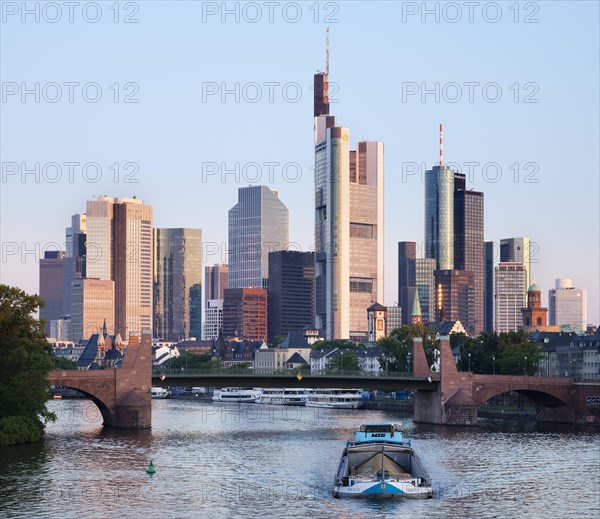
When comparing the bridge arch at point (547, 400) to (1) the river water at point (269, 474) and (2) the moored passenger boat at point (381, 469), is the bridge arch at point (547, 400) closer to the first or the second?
(1) the river water at point (269, 474)

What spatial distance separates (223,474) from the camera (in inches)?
4373

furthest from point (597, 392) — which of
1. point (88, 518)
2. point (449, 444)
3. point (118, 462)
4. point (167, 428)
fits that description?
point (88, 518)

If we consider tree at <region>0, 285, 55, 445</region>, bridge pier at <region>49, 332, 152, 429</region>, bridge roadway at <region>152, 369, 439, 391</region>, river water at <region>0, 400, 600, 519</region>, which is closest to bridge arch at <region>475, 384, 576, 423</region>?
bridge roadway at <region>152, 369, 439, 391</region>

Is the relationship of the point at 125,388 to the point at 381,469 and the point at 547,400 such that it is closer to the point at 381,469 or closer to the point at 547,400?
the point at 547,400

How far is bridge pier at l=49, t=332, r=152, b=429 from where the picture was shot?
536 ft

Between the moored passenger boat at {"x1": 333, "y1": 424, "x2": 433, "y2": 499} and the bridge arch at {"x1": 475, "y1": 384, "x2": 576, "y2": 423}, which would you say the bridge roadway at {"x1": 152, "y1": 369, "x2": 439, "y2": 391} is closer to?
the bridge arch at {"x1": 475, "y1": 384, "x2": 576, "y2": 423}

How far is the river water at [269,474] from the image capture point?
90438 millimetres

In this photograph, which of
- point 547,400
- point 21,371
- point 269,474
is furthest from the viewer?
point 547,400

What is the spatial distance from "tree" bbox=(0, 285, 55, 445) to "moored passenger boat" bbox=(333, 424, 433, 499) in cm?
3855

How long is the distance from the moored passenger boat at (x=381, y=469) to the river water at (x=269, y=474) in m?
1.59

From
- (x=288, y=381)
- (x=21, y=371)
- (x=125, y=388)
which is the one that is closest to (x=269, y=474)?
(x=21, y=371)

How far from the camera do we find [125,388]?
545 ft

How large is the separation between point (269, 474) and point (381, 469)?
48.6 feet

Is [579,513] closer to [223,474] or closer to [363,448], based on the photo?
[363,448]
